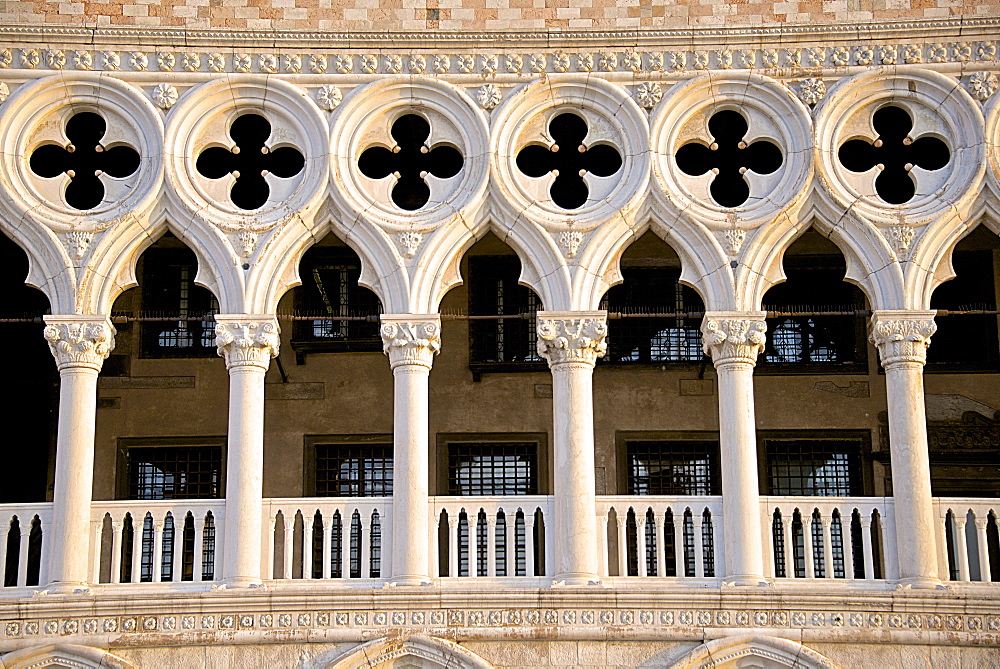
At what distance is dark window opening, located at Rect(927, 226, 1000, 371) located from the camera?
1831 centimetres

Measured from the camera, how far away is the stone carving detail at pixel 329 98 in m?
16.1

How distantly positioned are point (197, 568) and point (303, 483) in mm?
2966

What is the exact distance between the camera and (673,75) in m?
16.1

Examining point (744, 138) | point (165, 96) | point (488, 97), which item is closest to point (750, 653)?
point (744, 138)

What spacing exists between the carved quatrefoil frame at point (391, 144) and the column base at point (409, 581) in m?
3.12

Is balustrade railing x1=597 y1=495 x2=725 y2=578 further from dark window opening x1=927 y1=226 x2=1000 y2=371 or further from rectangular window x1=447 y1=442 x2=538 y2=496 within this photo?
dark window opening x1=927 y1=226 x2=1000 y2=371

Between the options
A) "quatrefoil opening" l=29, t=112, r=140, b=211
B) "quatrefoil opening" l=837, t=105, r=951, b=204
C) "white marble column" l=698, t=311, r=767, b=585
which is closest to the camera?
"white marble column" l=698, t=311, r=767, b=585

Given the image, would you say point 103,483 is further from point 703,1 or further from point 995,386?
point 995,386

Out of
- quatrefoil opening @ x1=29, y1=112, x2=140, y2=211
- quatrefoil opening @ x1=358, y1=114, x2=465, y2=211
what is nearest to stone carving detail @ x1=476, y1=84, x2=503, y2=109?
quatrefoil opening @ x1=358, y1=114, x2=465, y2=211

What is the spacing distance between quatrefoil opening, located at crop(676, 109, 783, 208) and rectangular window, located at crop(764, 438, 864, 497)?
9.64 ft

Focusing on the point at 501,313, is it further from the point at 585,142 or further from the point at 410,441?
the point at 410,441

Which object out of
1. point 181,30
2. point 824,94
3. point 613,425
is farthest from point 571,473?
point 181,30

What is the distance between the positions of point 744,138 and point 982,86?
2245 mm

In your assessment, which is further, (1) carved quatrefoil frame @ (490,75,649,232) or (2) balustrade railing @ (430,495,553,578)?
(1) carved quatrefoil frame @ (490,75,649,232)
